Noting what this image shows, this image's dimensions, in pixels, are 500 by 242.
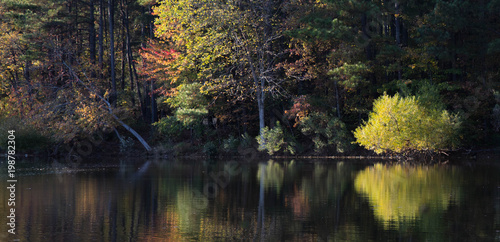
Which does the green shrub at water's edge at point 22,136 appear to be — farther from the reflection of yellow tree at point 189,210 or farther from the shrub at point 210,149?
the reflection of yellow tree at point 189,210

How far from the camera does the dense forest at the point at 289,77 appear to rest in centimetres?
3325

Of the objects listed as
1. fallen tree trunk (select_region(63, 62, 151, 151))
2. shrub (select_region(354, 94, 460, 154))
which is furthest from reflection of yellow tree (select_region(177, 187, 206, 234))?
fallen tree trunk (select_region(63, 62, 151, 151))

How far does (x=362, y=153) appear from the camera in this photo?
36156 millimetres

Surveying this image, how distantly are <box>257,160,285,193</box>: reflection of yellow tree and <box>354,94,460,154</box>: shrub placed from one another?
6.52 meters

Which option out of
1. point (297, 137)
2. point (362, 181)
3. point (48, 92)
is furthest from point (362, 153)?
point (48, 92)

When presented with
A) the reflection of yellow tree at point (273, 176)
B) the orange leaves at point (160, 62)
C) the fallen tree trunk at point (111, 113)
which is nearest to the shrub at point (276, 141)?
the reflection of yellow tree at point (273, 176)

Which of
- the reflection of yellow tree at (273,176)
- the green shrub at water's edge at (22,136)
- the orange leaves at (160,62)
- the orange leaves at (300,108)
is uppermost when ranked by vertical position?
the orange leaves at (160,62)

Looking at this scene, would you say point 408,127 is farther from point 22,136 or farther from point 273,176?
point 22,136

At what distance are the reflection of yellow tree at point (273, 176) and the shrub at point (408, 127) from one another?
6520 millimetres

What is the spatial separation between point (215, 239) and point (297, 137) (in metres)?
28.9

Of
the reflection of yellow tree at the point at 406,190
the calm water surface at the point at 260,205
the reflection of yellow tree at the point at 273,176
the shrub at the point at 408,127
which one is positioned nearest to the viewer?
the calm water surface at the point at 260,205

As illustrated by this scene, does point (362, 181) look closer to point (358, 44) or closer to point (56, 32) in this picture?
point (358, 44)

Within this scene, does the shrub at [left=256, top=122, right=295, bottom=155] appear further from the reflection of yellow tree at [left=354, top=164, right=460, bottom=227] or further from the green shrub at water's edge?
the green shrub at water's edge

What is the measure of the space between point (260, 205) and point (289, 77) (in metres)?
23.8
